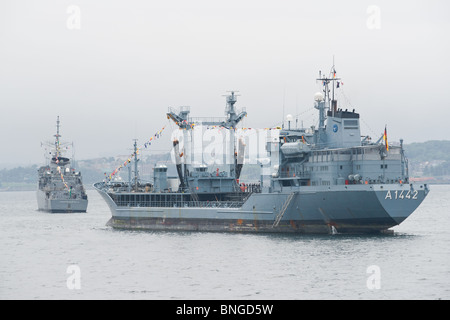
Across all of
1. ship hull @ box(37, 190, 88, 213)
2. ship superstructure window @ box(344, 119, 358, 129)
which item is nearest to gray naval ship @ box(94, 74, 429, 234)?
ship superstructure window @ box(344, 119, 358, 129)

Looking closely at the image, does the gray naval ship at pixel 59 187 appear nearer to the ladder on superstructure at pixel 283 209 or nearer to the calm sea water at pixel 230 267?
the calm sea water at pixel 230 267

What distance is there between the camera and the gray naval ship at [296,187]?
182ft

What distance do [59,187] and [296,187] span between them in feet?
226

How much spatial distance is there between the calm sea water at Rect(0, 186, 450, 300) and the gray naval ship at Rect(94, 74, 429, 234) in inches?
73.0

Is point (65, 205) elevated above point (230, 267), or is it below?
above

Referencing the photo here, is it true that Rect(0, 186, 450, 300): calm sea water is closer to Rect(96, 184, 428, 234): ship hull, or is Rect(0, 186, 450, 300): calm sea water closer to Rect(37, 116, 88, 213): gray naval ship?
Rect(96, 184, 428, 234): ship hull

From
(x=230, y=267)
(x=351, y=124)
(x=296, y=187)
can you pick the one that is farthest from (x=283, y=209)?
(x=230, y=267)

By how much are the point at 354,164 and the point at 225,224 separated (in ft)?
43.8

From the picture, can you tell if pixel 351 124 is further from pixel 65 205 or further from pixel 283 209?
pixel 65 205

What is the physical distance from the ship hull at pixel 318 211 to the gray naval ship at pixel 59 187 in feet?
169

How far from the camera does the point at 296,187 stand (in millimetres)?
58688

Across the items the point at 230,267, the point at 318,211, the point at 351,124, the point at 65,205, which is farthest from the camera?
the point at 65,205

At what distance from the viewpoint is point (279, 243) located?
177 ft

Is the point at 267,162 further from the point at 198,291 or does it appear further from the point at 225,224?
the point at 198,291
